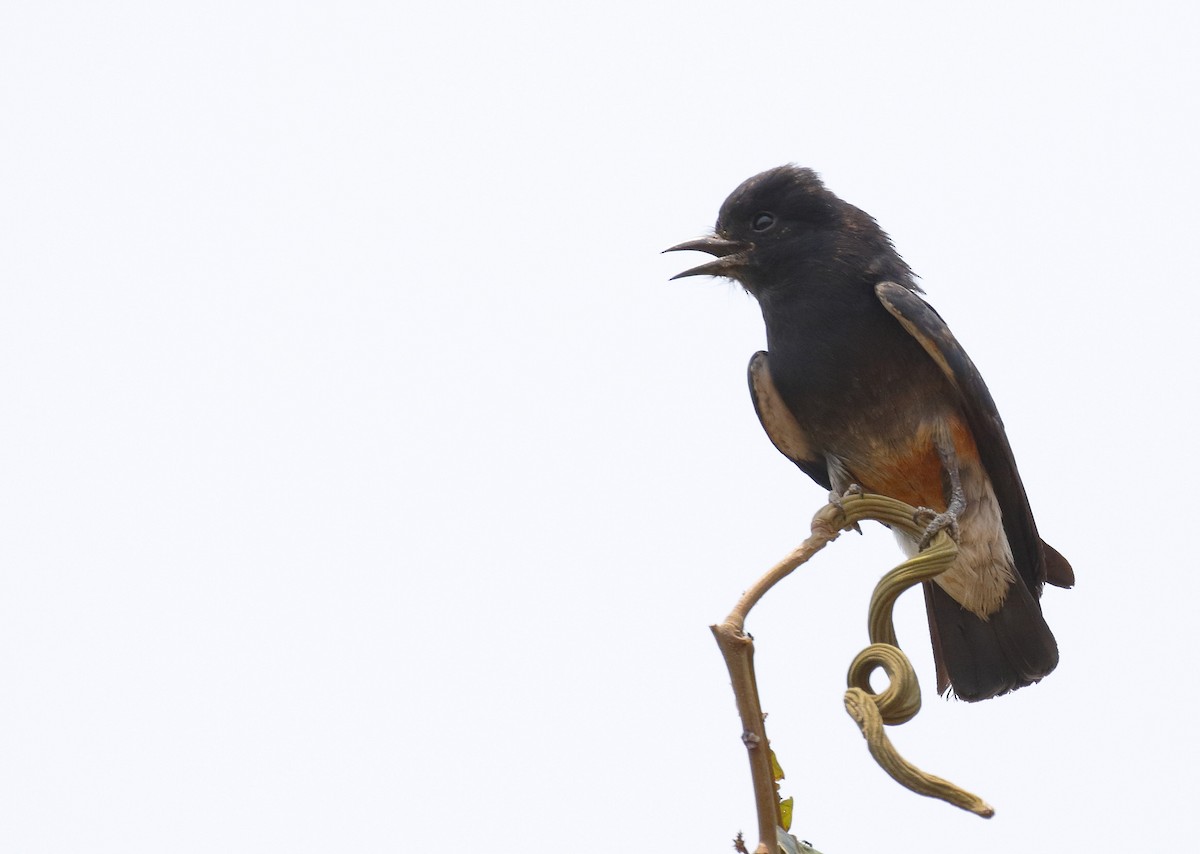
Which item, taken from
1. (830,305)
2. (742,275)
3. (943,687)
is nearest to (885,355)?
(830,305)

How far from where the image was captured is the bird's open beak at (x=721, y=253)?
15.2 feet

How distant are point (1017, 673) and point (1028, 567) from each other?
35 centimetres

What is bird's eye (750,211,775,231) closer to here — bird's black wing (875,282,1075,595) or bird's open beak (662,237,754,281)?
bird's open beak (662,237,754,281)

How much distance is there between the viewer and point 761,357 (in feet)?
15.5

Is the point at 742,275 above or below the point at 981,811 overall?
above

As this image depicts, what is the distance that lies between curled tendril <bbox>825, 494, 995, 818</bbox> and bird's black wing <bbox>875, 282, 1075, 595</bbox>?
149 centimetres

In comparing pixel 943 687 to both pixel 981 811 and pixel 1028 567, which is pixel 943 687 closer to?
pixel 1028 567

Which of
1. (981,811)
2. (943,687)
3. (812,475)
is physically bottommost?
(981,811)

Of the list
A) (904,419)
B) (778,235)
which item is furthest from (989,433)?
(778,235)

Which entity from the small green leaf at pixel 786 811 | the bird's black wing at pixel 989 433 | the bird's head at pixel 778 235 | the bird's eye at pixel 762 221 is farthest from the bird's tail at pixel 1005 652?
the small green leaf at pixel 786 811

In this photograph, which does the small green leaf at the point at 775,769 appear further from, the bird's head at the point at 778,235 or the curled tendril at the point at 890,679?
the bird's head at the point at 778,235

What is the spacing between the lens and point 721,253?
4691mm

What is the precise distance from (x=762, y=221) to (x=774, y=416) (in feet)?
2.24

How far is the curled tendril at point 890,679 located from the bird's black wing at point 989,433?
1493mm
